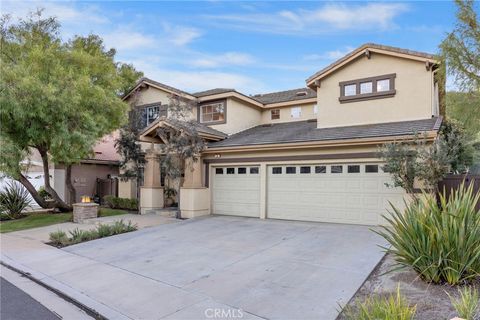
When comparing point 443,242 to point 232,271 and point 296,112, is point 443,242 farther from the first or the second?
point 296,112

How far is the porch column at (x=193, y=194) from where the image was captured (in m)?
14.0

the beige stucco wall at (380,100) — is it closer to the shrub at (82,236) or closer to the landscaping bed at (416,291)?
the landscaping bed at (416,291)

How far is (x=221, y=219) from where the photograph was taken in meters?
13.4

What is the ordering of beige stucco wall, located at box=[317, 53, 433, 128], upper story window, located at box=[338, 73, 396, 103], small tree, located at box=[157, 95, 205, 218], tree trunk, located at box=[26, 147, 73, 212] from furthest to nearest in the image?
tree trunk, located at box=[26, 147, 73, 212]
small tree, located at box=[157, 95, 205, 218]
upper story window, located at box=[338, 73, 396, 103]
beige stucco wall, located at box=[317, 53, 433, 128]

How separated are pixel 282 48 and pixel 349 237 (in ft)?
32.5

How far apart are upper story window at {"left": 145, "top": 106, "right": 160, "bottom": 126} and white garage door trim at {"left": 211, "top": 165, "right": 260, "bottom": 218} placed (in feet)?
19.9

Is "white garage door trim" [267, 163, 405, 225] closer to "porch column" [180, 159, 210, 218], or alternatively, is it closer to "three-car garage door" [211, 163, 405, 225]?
"three-car garage door" [211, 163, 405, 225]

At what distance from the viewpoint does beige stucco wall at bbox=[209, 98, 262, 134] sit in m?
16.8

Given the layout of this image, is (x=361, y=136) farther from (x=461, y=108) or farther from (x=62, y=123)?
(x=62, y=123)

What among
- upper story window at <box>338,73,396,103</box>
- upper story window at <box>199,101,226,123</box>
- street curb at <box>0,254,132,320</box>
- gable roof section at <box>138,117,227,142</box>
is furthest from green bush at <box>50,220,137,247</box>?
upper story window at <box>338,73,396,103</box>

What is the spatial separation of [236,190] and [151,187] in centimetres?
443

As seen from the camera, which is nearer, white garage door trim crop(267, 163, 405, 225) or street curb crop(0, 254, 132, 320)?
street curb crop(0, 254, 132, 320)

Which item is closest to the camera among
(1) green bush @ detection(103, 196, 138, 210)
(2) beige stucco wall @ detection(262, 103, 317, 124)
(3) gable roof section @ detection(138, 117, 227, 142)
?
(3) gable roof section @ detection(138, 117, 227, 142)

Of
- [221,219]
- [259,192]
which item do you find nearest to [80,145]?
[221,219]
